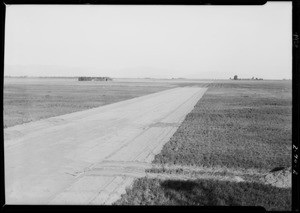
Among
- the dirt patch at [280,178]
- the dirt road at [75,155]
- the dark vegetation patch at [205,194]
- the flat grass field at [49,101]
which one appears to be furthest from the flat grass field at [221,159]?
the flat grass field at [49,101]

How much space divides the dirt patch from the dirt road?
119 inches

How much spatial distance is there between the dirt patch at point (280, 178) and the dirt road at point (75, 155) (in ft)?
9.91

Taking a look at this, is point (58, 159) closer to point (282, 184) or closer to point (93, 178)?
point (93, 178)

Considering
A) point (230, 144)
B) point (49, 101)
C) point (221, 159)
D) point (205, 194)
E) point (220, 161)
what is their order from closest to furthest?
point (205, 194) → point (220, 161) → point (221, 159) → point (230, 144) → point (49, 101)

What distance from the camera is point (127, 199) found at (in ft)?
19.3

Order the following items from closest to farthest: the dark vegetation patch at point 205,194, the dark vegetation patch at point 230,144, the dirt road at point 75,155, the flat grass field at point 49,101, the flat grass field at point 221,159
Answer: the dark vegetation patch at point 205,194 < the flat grass field at point 221,159 < the dirt road at point 75,155 < the dark vegetation patch at point 230,144 < the flat grass field at point 49,101

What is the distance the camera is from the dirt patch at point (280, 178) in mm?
6744

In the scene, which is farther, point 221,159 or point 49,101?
point 49,101

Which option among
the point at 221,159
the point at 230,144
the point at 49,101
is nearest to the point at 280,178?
the point at 221,159

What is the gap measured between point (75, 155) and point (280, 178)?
5685 mm

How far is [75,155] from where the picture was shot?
30.0ft

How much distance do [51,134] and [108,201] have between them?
7.21 m

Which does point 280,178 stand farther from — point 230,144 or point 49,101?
point 49,101

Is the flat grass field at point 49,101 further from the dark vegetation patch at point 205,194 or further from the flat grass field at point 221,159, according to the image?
the dark vegetation patch at point 205,194
